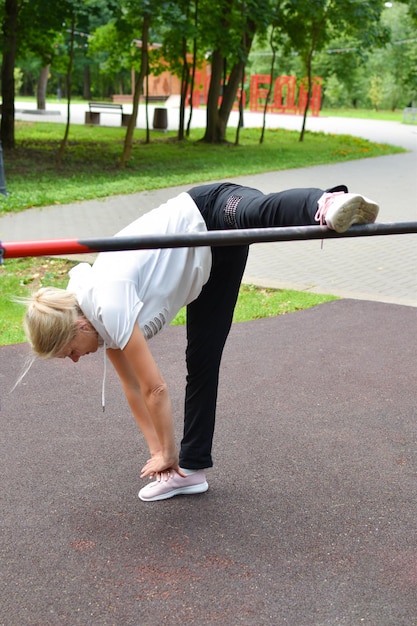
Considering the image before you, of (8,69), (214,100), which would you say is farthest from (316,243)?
(214,100)

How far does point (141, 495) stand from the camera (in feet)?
10.8

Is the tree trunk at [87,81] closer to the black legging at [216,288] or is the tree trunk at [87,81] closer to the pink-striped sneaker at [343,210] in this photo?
the black legging at [216,288]

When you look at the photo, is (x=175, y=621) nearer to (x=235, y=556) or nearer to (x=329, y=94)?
(x=235, y=556)

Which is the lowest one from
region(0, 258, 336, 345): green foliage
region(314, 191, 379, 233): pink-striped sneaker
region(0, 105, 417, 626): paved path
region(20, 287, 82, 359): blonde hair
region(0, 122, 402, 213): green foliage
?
region(0, 122, 402, 213): green foliage

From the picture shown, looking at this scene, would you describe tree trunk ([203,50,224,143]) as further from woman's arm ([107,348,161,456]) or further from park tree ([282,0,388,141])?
woman's arm ([107,348,161,456])

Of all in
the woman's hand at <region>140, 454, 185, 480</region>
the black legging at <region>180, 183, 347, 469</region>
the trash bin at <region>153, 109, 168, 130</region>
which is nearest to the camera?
the black legging at <region>180, 183, 347, 469</region>

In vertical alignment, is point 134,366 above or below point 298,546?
above

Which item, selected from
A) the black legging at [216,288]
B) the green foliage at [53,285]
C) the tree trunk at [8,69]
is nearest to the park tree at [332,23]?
the tree trunk at [8,69]

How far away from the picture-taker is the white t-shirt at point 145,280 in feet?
8.42

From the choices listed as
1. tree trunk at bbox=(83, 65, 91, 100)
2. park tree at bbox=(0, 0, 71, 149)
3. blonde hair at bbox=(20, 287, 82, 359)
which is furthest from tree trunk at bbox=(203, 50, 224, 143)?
tree trunk at bbox=(83, 65, 91, 100)

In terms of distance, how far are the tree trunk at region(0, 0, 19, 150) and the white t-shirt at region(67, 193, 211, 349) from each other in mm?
14589

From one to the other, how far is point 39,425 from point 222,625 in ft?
5.97

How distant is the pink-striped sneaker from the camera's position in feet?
7.42

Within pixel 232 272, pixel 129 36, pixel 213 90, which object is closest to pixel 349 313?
pixel 232 272
